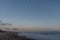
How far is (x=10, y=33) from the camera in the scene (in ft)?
63.1

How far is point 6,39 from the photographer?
1537cm

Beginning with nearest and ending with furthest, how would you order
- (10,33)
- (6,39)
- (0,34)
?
(6,39) → (0,34) → (10,33)

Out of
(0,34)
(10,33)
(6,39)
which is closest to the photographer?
(6,39)

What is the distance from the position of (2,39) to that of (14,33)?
160 inches

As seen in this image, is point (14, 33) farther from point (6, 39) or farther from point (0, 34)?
point (6, 39)

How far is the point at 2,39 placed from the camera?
1541cm

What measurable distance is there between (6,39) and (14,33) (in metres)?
4.00

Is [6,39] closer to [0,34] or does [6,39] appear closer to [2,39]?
[2,39]

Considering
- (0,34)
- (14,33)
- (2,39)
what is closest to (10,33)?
(14,33)

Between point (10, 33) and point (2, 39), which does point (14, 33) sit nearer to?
point (10, 33)

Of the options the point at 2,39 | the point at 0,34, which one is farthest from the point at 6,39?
the point at 0,34

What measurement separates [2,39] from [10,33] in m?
3.86

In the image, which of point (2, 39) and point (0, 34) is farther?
point (0, 34)

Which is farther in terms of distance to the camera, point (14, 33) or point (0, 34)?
point (14, 33)
